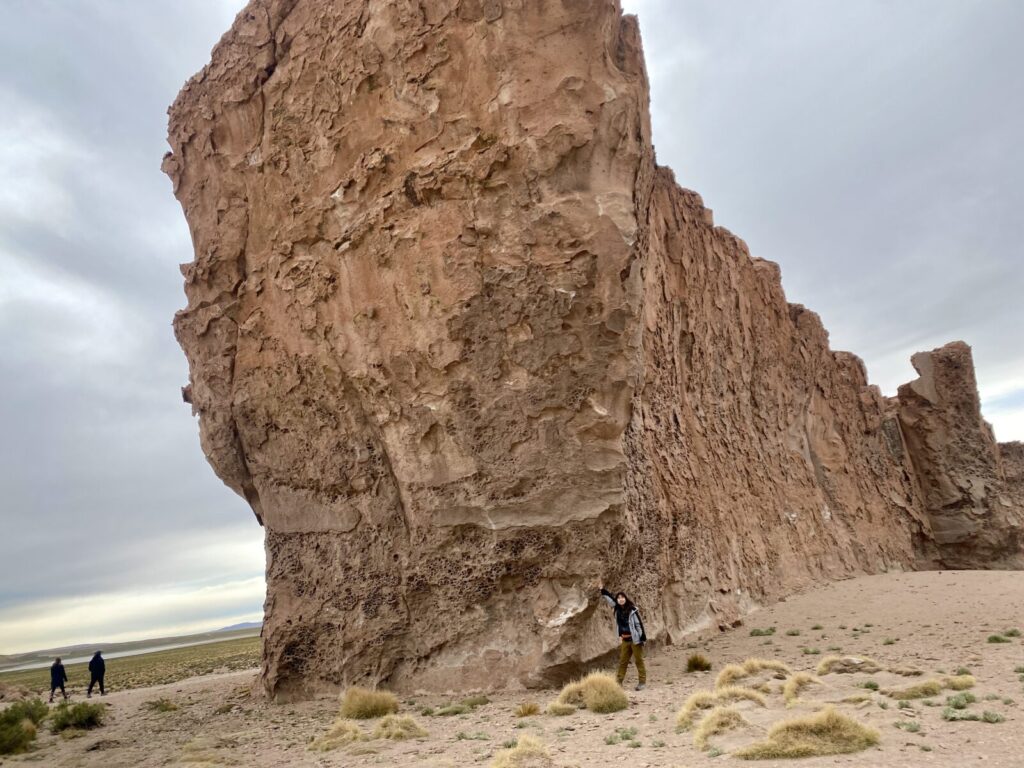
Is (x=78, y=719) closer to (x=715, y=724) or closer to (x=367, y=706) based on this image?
(x=367, y=706)

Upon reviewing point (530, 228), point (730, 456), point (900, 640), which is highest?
point (530, 228)

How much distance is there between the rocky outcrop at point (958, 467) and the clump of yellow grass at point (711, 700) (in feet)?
82.7

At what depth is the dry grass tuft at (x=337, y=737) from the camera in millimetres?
9459

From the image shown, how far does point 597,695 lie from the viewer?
965cm

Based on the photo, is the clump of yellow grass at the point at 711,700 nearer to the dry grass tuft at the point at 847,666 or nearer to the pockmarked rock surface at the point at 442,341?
the dry grass tuft at the point at 847,666

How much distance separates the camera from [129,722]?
1428 centimetres

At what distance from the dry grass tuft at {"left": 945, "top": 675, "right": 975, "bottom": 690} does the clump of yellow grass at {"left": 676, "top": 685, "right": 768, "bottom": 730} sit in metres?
2.09

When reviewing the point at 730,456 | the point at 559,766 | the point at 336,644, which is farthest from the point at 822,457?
the point at 559,766

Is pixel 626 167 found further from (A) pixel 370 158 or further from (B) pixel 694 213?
(B) pixel 694 213

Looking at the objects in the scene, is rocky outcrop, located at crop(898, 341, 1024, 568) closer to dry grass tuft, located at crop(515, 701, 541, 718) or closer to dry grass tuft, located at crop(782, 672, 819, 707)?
dry grass tuft, located at crop(782, 672, 819, 707)

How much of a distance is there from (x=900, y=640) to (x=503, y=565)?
6.98m

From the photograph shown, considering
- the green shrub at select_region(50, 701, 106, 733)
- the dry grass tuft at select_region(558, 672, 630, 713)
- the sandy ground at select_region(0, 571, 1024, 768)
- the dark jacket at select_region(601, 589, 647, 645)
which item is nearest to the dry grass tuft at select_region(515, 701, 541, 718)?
the sandy ground at select_region(0, 571, 1024, 768)

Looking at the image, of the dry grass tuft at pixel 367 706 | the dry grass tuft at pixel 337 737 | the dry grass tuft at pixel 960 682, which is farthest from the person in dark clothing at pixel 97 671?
the dry grass tuft at pixel 960 682

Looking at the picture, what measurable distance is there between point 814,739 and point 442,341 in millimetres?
7953
